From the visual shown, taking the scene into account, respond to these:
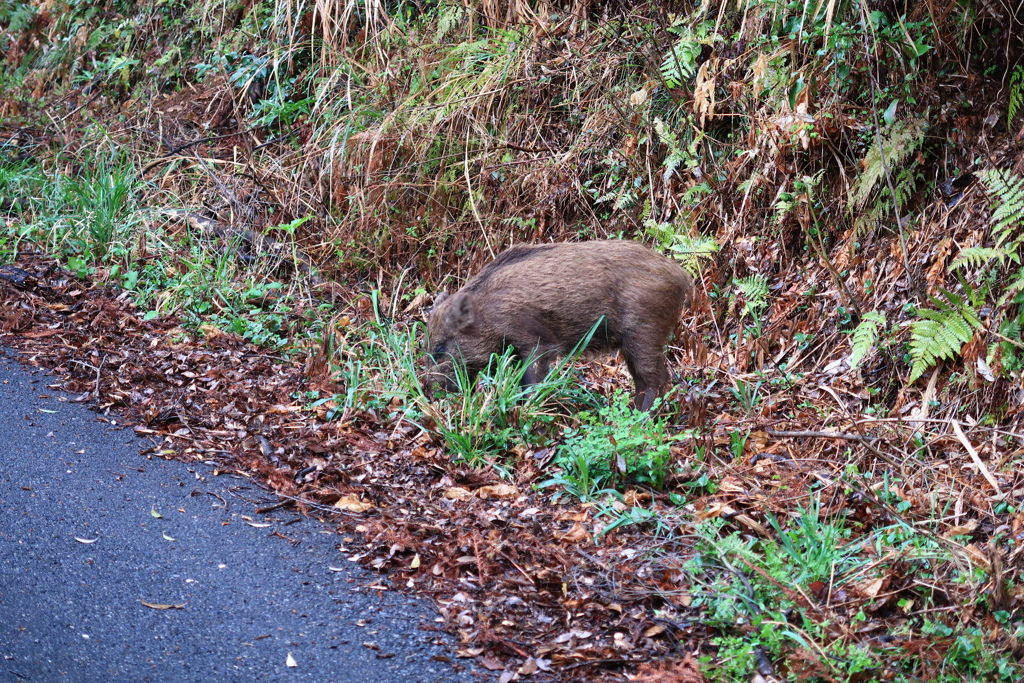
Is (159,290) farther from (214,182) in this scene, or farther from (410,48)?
(410,48)

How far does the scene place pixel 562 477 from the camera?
5.35 m

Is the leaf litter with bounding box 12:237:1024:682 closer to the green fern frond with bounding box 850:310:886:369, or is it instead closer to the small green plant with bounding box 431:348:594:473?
the small green plant with bounding box 431:348:594:473

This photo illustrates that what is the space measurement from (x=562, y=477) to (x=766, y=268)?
336cm

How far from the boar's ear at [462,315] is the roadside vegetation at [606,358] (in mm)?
502

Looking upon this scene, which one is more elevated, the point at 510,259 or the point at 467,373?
the point at 510,259

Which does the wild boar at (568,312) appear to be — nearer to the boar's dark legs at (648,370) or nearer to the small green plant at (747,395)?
the boar's dark legs at (648,370)

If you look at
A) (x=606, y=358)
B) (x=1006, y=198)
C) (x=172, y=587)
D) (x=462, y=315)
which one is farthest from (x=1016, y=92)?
(x=172, y=587)

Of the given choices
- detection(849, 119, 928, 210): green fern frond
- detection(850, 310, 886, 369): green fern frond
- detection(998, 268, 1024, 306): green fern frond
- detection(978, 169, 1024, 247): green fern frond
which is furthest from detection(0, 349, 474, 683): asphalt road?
detection(849, 119, 928, 210): green fern frond

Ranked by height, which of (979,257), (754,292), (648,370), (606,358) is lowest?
(606,358)

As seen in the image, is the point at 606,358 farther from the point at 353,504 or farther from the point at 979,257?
the point at 353,504

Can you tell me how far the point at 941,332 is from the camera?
19.1 feet

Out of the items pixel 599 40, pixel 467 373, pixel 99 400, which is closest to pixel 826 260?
pixel 467 373

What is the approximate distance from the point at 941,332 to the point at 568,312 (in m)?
2.51

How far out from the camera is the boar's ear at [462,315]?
22.0 ft
